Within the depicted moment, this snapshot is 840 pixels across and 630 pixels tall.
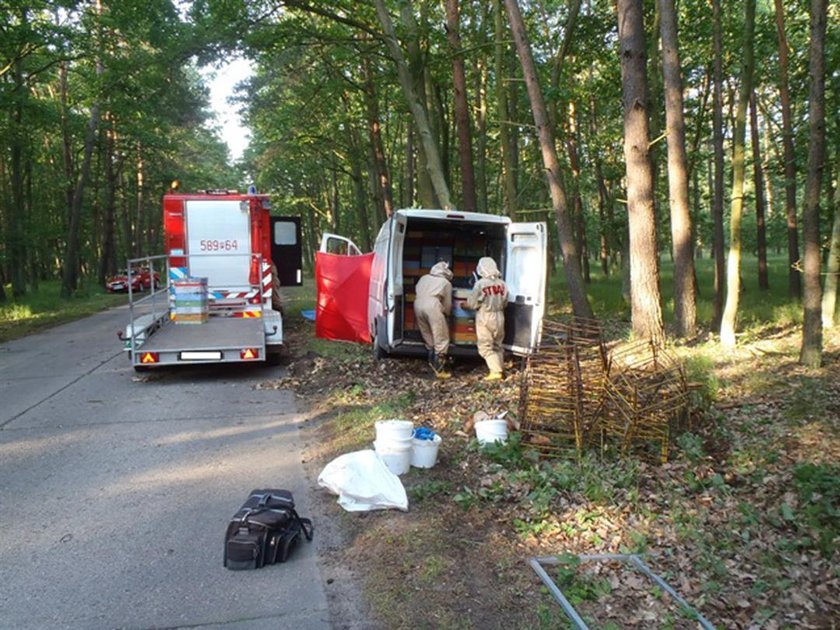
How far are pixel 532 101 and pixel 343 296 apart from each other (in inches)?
207

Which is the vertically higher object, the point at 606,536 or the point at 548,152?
the point at 548,152

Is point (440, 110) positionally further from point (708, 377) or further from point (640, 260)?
point (708, 377)

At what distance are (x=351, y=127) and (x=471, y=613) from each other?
957 inches

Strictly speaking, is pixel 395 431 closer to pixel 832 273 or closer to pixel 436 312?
pixel 436 312

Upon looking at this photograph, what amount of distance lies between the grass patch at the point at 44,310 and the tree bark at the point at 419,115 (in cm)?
1087

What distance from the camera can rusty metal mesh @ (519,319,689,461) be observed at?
5.68 meters

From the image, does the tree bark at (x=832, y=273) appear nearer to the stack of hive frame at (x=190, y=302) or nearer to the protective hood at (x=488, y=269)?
the protective hood at (x=488, y=269)

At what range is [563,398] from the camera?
5891mm

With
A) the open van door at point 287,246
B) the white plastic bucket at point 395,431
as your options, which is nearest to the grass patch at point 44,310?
the open van door at point 287,246

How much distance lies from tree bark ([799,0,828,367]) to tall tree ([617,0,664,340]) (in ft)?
6.01

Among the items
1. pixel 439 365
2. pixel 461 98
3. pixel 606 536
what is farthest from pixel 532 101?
pixel 606 536

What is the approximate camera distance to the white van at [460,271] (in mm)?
9516

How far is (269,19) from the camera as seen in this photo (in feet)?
50.0

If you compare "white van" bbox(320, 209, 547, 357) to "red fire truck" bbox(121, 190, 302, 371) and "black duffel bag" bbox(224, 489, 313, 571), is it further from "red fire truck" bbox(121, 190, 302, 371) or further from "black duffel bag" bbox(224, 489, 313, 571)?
"black duffel bag" bbox(224, 489, 313, 571)
